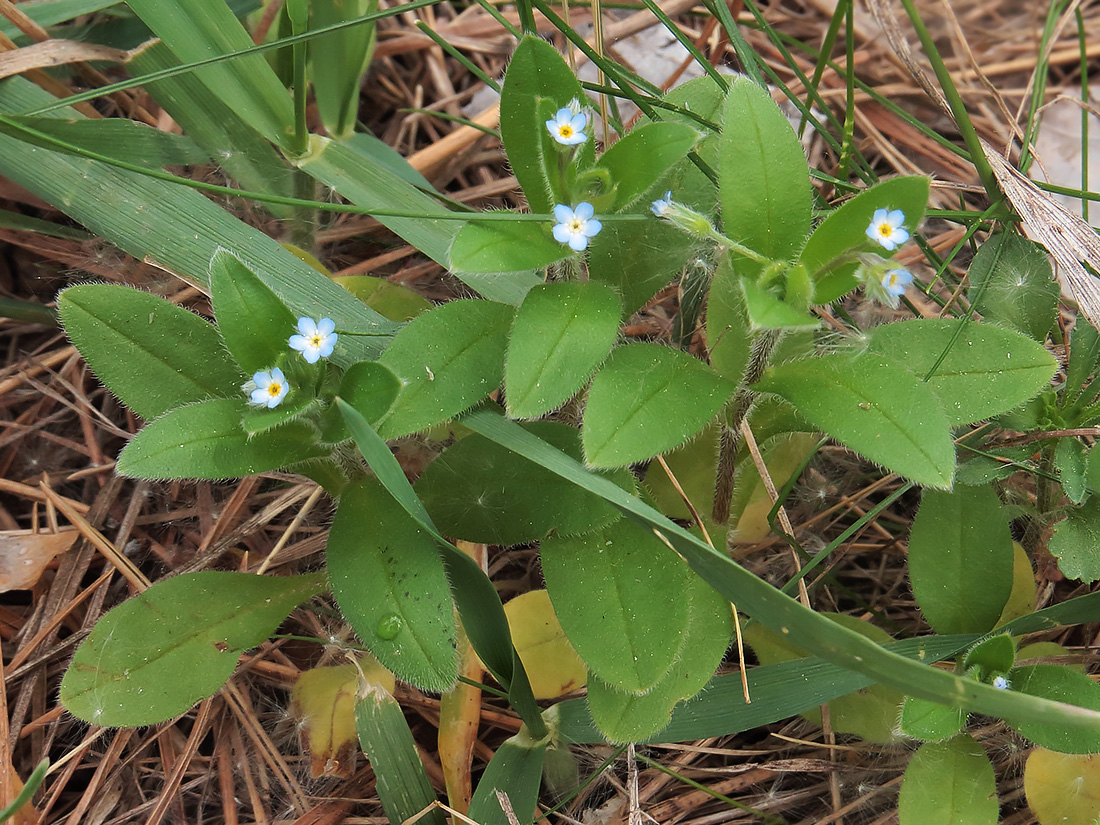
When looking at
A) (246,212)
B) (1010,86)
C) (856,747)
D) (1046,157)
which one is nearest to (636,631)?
(856,747)

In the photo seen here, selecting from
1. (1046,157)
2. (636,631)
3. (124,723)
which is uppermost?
(124,723)

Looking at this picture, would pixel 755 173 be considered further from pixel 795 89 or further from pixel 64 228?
pixel 64 228

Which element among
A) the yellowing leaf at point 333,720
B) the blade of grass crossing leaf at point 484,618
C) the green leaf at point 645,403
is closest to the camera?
the green leaf at point 645,403

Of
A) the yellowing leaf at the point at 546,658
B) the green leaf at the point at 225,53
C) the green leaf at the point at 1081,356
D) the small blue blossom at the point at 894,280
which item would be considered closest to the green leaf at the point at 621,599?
the yellowing leaf at the point at 546,658

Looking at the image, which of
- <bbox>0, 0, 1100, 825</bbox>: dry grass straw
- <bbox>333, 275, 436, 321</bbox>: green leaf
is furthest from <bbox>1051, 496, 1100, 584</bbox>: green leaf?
<bbox>333, 275, 436, 321</bbox>: green leaf

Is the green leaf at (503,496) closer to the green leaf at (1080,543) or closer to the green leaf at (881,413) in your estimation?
the green leaf at (881,413)

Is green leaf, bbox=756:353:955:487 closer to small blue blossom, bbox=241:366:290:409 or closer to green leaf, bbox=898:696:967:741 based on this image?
green leaf, bbox=898:696:967:741
